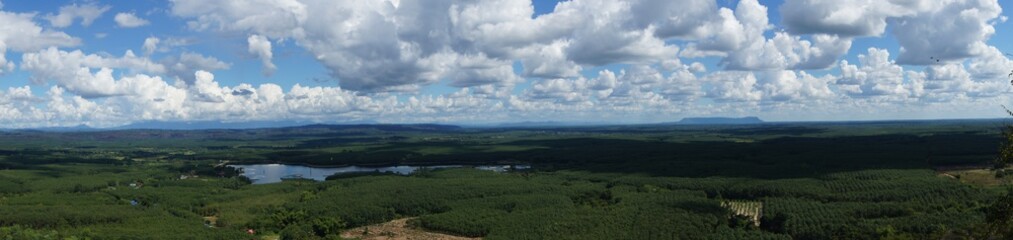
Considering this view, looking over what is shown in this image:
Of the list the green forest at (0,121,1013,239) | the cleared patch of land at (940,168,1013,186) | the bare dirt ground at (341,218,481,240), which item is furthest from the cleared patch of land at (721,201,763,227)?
the cleared patch of land at (940,168,1013,186)

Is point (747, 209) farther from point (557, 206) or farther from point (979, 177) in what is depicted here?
point (979, 177)

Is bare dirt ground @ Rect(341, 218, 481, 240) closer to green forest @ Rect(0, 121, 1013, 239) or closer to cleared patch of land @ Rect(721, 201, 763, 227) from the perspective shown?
green forest @ Rect(0, 121, 1013, 239)

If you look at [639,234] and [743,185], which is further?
[743,185]

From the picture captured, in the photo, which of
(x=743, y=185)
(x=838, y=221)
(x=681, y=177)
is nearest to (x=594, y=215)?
(x=838, y=221)

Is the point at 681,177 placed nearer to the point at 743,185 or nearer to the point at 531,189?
the point at 743,185

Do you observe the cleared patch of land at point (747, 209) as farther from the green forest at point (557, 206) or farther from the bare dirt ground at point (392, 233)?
the bare dirt ground at point (392, 233)

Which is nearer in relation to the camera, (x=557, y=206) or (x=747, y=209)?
(x=747, y=209)

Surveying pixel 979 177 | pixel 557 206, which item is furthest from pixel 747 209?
pixel 979 177

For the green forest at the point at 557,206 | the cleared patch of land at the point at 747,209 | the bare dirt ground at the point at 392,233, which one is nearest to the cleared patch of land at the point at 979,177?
the green forest at the point at 557,206
